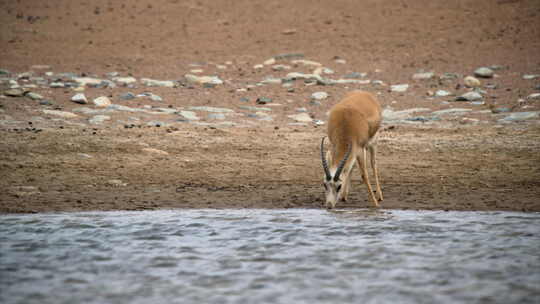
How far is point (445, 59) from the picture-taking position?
1995 centimetres

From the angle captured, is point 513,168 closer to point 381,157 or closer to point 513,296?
point 381,157

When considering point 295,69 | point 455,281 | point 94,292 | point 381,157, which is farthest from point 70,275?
point 295,69

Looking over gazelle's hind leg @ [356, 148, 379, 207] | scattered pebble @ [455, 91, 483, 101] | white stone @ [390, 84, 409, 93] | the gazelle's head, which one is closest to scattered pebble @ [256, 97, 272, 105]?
white stone @ [390, 84, 409, 93]

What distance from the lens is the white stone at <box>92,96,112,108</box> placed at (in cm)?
1445

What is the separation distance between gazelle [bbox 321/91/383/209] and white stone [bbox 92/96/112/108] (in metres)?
6.38

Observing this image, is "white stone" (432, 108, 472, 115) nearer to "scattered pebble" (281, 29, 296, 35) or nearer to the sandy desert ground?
the sandy desert ground

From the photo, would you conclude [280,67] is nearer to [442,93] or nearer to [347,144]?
[442,93]

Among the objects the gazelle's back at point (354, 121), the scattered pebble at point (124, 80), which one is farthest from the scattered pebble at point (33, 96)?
the gazelle's back at point (354, 121)

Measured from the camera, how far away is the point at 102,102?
14516mm

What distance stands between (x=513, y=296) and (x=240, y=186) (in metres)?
5.16

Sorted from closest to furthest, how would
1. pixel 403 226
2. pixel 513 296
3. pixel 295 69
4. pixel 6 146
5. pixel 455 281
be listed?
pixel 513 296
pixel 455 281
pixel 403 226
pixel 6 146
pixel 295 69

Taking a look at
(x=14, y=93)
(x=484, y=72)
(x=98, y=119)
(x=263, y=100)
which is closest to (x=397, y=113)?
(x=263, y=100)

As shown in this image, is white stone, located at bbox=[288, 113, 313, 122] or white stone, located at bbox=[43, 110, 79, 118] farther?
white stone, located at bbox=[288, 113, 313, 122]

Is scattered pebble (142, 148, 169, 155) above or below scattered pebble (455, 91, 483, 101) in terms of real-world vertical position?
below
